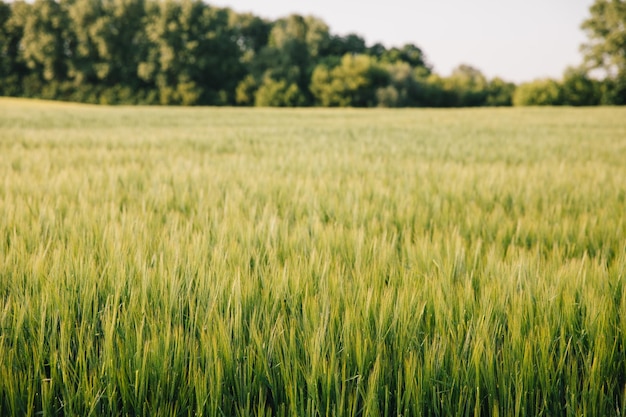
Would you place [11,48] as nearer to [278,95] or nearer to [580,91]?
[278,95]

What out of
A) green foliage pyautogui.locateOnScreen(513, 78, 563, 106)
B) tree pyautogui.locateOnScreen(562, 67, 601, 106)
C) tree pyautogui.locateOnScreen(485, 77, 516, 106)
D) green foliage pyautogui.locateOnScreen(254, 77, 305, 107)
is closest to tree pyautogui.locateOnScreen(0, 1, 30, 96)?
green foliage pyautogui.locateOnScreen(254, 77, 305, 107)

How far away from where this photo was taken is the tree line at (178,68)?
41250 mm

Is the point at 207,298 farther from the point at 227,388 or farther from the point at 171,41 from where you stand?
the point at 171,41

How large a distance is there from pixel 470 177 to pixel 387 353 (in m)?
2.29

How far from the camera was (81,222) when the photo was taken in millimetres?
1559

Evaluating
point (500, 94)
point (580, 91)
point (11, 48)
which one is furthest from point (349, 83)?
point (11, 48)

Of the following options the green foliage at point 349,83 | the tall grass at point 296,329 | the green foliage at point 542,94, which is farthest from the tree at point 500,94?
the tall grass at point 296,329

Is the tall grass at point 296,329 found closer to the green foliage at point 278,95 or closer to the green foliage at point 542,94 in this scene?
the green foliage at point 278,95

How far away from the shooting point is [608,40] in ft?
148

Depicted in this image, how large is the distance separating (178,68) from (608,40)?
46118mm

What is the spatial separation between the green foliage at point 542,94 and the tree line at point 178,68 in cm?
11

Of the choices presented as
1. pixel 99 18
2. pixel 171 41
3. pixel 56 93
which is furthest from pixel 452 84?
pixel 56 93

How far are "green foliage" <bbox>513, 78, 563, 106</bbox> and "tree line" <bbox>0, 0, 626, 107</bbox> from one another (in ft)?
0.35

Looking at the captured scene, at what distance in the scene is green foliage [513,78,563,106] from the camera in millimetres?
44094
